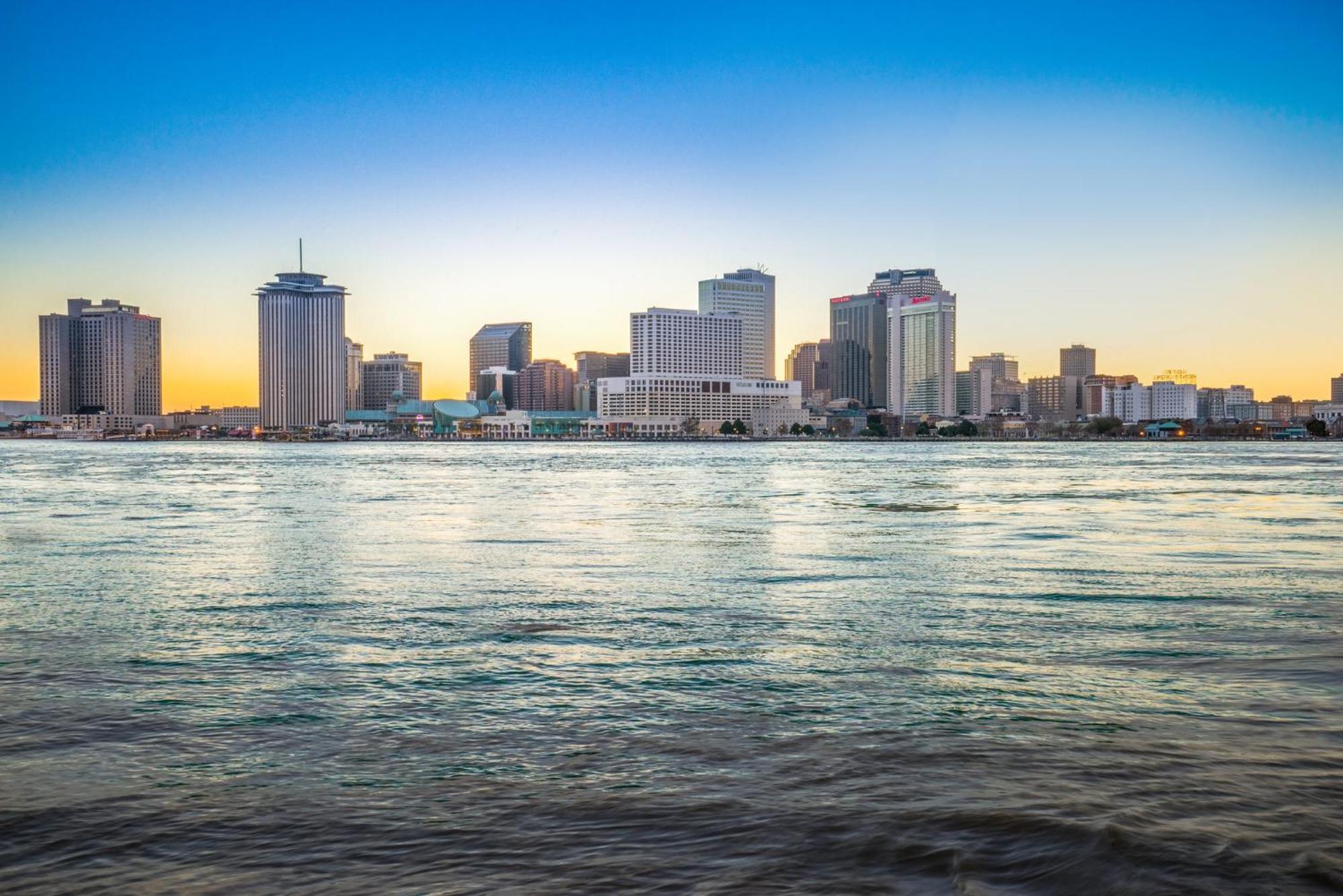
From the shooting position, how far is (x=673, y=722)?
29.9 feet

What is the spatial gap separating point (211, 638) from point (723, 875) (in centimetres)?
910

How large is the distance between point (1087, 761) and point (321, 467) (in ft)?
299

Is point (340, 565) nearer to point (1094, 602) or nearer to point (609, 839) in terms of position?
point (1094, 602)

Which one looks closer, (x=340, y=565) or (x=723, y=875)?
(x=723, y=875)

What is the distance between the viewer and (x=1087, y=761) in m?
8.05

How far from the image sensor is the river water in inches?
250

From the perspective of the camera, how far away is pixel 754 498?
44625 mm

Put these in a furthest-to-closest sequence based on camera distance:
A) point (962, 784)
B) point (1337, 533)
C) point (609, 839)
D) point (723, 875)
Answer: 1. point (1337, 533)
2. point (962, 784)
3. point (609, 839)
4. point (723, 875)

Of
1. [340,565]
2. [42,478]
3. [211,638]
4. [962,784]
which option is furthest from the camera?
[42,478]

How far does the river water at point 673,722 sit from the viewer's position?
6.35 meters

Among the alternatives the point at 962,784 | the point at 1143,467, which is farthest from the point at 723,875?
the point at 1143,467

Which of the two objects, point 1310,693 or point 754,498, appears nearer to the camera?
point 1310,693

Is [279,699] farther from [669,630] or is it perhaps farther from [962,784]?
[962,784]

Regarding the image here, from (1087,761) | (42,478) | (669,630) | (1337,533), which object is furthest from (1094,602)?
(42,478)
